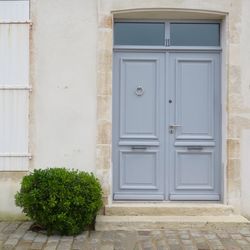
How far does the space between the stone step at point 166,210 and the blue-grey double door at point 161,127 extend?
1.01 feet

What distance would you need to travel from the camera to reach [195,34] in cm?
676

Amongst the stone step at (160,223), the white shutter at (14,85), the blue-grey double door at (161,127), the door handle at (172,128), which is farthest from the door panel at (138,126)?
the white shutter at (14,85)

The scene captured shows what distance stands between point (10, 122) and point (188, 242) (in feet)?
9.70

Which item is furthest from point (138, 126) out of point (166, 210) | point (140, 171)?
point (166, 210)

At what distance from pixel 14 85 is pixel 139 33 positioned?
198 cm

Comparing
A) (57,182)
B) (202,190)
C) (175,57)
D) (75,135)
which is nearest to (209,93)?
(175,57)

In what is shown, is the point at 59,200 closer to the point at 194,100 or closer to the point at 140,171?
the point at 140,171

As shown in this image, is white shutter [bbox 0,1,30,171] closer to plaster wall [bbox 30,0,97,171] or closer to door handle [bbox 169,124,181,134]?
plaster wall [bbox 30,0,97,171]

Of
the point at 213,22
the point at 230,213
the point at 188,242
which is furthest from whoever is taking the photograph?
the point at 213,22

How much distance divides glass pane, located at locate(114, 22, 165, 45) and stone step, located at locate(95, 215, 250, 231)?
2558 millimetres

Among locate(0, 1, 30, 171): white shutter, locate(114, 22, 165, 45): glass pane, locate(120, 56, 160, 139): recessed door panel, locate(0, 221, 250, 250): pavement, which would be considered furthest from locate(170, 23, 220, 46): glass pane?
locate(0, 221, 250, 250): pavement

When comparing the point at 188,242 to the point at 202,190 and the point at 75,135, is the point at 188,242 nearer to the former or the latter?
the point at 202,190

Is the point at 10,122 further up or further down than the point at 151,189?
further up

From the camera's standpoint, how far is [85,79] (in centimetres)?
644
